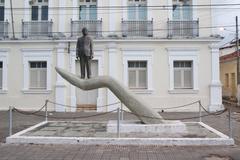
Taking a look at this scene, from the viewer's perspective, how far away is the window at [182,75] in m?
22.3

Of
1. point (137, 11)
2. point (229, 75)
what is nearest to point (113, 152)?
point (137, 11)

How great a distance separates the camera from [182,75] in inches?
878

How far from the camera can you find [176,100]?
860 inches

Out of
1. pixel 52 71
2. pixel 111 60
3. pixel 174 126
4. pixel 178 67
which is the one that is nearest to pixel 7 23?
pixel 52 71

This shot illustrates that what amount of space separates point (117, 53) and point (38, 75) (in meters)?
5.09

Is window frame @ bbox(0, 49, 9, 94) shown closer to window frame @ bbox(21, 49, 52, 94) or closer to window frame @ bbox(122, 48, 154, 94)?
window frame @ bbox(21, 49, 52, 94)

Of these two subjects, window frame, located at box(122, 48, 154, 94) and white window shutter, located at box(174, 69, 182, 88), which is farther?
white window shutter, located at box(174, 69, 182, 88)

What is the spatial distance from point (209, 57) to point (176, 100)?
3291 mm

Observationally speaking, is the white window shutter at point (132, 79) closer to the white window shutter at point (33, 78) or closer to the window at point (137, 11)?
the window at point (137, 11)

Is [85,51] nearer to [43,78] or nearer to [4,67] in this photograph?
[43,78]

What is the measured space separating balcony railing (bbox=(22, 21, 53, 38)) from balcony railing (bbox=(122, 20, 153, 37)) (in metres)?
4.58

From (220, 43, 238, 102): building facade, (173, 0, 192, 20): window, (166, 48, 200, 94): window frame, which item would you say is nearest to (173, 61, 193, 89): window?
(166, 48, 200, 94): window frame

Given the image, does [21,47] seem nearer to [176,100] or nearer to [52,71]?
[52,71]

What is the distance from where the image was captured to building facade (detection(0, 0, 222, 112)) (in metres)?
21.9
